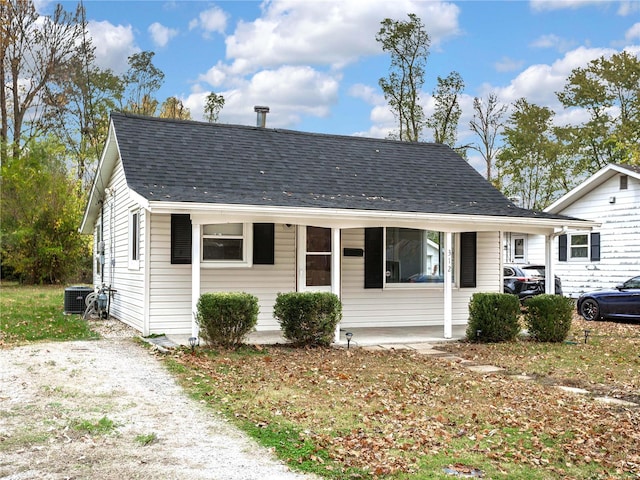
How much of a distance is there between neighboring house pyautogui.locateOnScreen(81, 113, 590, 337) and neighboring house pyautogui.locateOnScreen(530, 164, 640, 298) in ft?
22.5

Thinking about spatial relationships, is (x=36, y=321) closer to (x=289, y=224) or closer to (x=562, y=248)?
(x=289, y=224)

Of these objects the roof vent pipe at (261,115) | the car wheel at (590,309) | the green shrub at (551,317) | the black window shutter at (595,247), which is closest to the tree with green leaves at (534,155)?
the black window shutter at (595,247)

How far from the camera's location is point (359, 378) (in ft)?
27.2

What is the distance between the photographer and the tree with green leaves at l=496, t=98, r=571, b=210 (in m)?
37.3

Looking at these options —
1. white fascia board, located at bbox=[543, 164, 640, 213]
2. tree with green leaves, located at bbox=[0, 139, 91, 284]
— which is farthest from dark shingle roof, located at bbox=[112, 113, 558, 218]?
tree with green leaves, located at bbox=[0, 139, 91, 284]

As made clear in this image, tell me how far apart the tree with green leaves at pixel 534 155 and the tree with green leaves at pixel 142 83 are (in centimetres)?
2037

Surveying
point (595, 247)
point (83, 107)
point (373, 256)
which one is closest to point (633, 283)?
point (595, 247)

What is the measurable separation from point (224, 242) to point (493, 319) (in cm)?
529

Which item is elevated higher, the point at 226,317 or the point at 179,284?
the point at 179,284

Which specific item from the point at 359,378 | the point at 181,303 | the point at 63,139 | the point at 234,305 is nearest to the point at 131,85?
the point at 63,139

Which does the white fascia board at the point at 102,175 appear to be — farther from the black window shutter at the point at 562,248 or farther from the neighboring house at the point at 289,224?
the black window shutter at the point at 562,248

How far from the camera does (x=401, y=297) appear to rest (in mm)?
14141

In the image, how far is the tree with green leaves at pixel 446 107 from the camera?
34.6 m

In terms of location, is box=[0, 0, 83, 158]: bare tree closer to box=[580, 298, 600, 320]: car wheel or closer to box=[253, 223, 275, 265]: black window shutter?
box=[253, 223, 275, 265]: black window shutter
